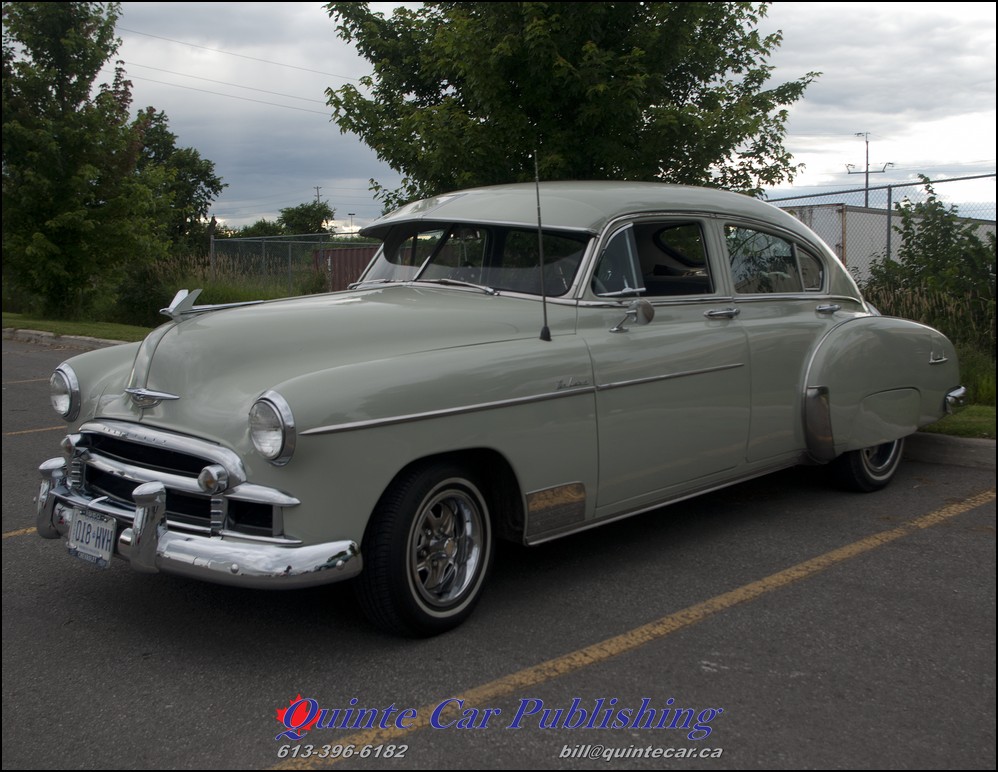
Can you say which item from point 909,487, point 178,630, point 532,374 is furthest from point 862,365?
point 178,630

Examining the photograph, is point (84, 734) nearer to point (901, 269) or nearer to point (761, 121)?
point (761, 121)

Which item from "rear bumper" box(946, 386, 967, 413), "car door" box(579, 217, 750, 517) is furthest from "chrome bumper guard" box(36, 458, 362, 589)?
"rear bumper" box(946, 386, 967, 413)

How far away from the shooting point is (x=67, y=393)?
14.1ft

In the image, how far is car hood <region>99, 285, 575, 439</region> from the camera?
3607 mm

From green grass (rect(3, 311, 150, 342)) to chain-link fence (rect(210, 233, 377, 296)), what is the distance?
284 centimetres

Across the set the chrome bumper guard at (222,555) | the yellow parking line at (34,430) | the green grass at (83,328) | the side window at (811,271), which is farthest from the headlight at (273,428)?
the green grass at (83,328)

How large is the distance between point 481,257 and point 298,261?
14.7 metres

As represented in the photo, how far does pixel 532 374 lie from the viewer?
3910 millimetres

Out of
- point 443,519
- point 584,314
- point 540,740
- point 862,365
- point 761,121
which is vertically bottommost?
point 540,740

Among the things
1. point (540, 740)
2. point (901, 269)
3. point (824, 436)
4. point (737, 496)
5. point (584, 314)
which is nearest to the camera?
point (540, 740)

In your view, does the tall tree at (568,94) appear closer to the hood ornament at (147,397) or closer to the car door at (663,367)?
the car door at (663,367)

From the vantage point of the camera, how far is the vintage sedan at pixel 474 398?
3344 millimetres

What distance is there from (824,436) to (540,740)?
287 centimetres

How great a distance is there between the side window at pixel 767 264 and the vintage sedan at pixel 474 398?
0.06 feet
